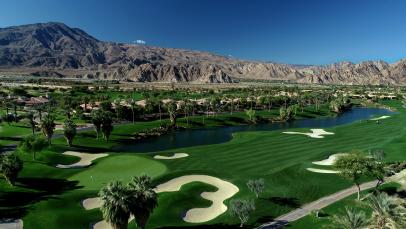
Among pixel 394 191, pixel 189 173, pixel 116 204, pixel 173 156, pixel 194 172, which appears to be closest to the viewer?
pixel 116 204

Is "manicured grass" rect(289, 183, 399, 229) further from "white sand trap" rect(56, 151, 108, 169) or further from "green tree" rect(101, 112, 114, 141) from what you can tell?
"green tree" rect(101, 112, 114, 141)

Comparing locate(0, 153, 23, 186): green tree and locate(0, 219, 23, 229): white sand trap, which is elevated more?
locate(0, 153, 23, 186): green tree

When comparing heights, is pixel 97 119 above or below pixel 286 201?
above

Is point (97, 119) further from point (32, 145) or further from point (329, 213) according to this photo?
point (329, 213)

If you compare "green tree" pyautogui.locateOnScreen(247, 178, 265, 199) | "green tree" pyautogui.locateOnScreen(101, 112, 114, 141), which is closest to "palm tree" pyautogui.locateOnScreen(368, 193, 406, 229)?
"green tree" pyautogui.locateOnScreen(247, 178, 265, 199)

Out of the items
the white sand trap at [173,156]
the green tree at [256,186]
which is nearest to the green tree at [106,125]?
the white sand trap at [173,156]

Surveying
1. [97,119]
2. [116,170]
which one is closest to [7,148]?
[97,119]

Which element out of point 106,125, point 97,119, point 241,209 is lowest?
point 241,209
